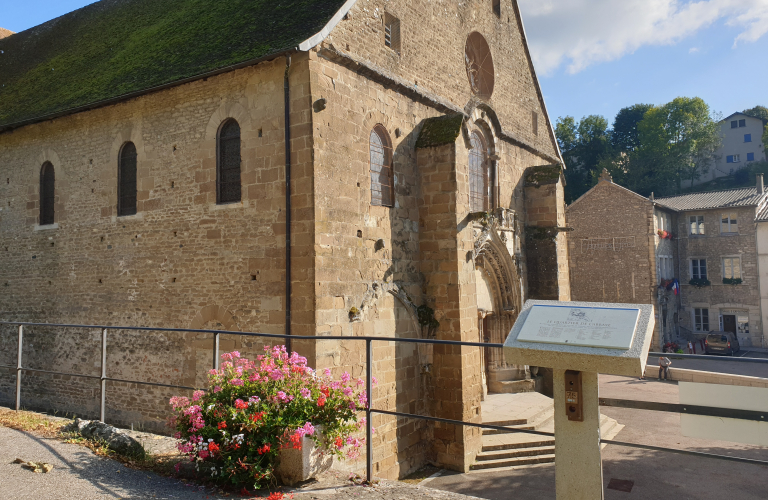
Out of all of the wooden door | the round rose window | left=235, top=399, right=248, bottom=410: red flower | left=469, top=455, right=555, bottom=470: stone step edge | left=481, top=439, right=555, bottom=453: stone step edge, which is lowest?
left=469, top=455, right=555, bottom=470: stone step edge

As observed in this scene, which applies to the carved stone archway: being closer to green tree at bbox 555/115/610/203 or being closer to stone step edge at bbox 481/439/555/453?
stone step edge at bbox 481/439/555/453

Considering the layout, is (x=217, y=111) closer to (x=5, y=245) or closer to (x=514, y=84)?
(x=5, y=245)

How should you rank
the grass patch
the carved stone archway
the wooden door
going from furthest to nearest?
1. the wooden door
2. the carved stone archway
3. the grass patch

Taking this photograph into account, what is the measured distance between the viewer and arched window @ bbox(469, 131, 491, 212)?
49.9 feet

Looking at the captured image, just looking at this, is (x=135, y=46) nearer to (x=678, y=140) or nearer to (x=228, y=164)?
(x=228, y=164)

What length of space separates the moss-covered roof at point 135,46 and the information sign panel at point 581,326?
7.17 m

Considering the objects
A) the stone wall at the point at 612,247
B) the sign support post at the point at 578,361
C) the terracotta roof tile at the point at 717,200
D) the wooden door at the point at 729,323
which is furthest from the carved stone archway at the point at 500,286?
the wooden door at the point at 729,323

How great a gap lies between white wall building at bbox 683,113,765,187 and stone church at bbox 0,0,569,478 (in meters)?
50.2

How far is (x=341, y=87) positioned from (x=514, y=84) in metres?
8.76

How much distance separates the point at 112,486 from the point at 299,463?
58.7 inches

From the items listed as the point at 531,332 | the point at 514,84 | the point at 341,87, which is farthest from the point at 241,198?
the point at 514,84

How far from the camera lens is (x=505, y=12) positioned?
17.2 metres

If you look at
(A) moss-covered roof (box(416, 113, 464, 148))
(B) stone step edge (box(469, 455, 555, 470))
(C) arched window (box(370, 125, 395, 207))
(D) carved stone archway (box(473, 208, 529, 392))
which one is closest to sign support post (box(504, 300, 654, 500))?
(C) arched window (box(370, 125, 395, 207))

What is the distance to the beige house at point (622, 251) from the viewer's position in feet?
105
